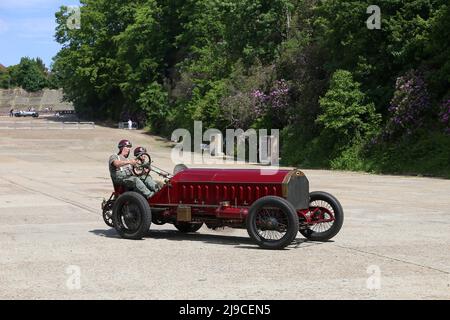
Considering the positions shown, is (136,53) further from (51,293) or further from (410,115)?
(51,293)

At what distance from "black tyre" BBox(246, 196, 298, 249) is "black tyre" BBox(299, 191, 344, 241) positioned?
0.92m

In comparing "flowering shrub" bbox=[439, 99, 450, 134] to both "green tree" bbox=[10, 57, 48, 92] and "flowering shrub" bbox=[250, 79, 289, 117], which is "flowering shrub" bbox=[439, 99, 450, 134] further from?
"green tree" bbox=[10, 57, 48, 92]

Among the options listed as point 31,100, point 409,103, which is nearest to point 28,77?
point 31,100

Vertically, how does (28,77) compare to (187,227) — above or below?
above

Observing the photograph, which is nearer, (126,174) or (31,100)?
(126,174)

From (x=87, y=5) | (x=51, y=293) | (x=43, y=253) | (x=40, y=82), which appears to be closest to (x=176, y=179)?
(x=43, y=253)

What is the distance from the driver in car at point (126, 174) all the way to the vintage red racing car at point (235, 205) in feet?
0.42

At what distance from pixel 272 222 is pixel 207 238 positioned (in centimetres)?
181

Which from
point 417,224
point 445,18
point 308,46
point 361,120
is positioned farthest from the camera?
point 308,46

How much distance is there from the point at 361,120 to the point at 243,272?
28159mm

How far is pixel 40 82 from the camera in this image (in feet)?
561

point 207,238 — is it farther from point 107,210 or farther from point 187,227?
point 107,210

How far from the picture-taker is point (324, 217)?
1141 centimetres

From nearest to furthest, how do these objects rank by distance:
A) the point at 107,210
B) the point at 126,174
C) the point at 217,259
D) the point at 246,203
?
the point at 217,259
the point at 246,203
the point at 126,174
the point at 107,210
